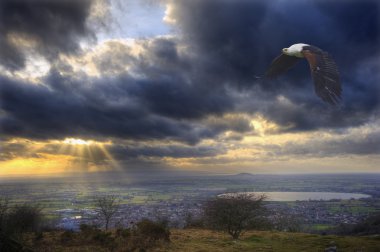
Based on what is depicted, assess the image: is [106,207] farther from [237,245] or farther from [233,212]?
[237,245]

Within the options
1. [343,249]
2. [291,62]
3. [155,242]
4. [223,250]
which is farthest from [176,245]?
[291,62]

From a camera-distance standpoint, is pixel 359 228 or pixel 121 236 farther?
pixel 359 228

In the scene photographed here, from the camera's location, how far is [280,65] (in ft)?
22.6

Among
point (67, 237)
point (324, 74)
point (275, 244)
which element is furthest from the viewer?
point (275, 244)

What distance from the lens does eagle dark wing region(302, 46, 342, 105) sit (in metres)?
4.59

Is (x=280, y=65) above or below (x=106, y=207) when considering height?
above

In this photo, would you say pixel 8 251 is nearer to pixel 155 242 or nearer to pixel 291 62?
pixel 291 62

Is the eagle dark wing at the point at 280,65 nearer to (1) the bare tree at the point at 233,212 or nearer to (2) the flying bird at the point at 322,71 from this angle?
(2) the flying bird at the point at 322,71

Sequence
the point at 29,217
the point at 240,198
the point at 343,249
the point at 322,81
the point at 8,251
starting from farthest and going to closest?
the point at 29,217 → the point at 240,198 → the point at 343,249 → the point at 8,251 → the point at 322,81

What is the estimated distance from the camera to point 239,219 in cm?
3656

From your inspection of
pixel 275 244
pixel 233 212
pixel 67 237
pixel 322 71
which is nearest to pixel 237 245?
pixel 275 244

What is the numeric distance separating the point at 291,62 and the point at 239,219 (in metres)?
32.3

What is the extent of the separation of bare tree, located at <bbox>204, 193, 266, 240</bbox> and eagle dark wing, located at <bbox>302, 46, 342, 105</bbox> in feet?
110

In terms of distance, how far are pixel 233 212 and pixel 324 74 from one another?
33.6 metres
